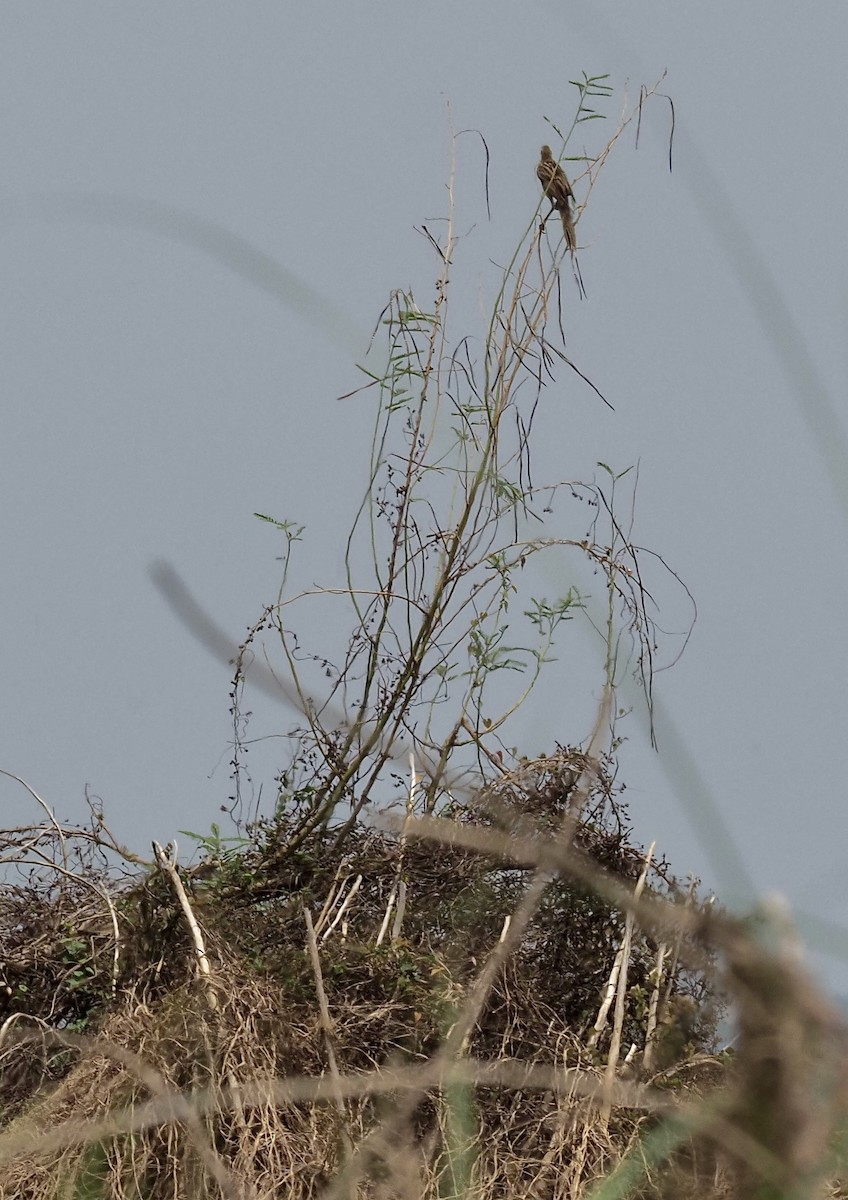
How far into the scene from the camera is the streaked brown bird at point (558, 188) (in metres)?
2.10

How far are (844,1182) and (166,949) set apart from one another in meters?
0.91

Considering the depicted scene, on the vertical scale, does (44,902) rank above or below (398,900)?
below

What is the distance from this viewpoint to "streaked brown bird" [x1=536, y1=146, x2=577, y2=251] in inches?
82.6

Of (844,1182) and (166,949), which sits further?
(166,949)

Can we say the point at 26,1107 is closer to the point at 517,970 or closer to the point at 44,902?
the point at 44,902

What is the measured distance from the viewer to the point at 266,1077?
5.64 feet

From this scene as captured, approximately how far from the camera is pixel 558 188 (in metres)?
2.10

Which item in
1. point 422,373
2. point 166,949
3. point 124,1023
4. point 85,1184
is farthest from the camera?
point 422,373

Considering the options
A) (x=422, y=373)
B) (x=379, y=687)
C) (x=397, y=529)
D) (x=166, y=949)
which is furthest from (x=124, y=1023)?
(x=422, y=373)

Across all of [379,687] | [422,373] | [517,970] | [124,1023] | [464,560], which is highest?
[422,373]

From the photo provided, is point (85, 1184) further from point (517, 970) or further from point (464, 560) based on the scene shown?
point (464, 560)

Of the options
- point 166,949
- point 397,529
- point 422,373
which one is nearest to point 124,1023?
point 166,949

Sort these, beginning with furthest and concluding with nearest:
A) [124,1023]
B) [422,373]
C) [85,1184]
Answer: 1. [422,373]
2. [124,1023]
3. [85,1184]

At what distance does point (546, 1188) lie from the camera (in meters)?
1.73
